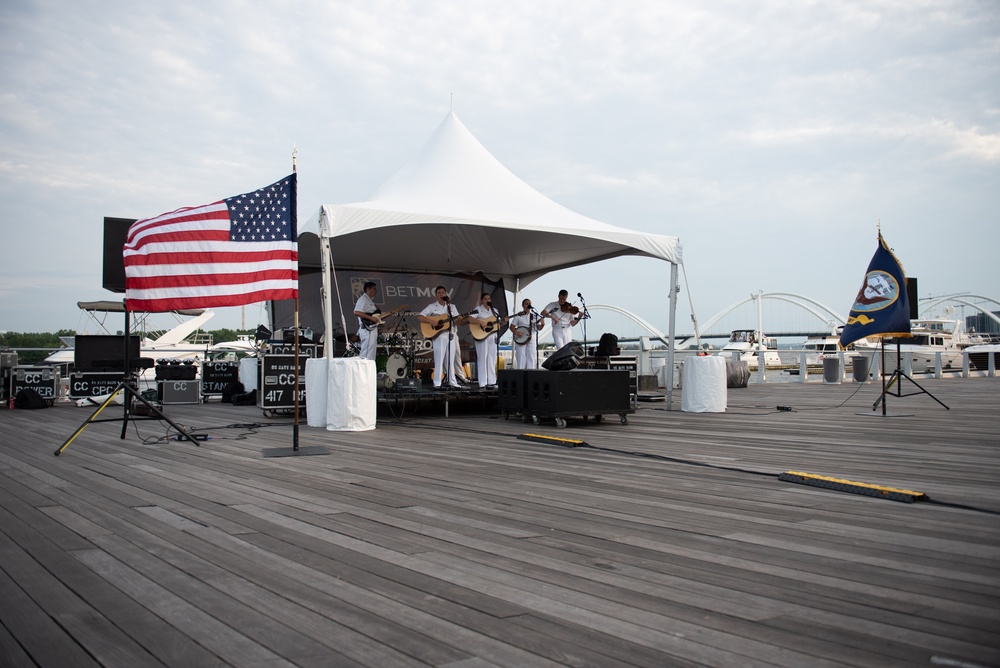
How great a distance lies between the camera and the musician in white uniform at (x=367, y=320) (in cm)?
1003

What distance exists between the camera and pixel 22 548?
2.80 m

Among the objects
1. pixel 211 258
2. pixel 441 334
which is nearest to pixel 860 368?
pixel 441 334

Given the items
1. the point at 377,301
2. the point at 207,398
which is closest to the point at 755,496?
the point at 377,301

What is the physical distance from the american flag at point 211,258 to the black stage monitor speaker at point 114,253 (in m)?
2.15

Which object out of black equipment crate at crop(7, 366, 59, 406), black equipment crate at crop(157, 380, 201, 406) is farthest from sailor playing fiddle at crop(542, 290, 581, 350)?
black equipment crate at crop(7, 366, 59, 406)

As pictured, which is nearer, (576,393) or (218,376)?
(576,393)

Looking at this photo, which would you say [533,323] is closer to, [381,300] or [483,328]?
[483,328]

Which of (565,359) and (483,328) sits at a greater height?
(483,328)

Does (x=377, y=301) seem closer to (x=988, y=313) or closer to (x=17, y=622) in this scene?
(x=17, y=622)

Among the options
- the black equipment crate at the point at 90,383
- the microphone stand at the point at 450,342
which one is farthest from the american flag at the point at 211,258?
→ the black equipment crate at the point at 90,383

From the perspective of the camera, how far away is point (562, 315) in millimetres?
11094

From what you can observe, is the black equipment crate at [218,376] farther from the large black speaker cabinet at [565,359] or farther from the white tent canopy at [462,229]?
the large black speaker cabinet at [565,359]

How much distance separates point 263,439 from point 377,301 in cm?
638

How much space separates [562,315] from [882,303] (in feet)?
14.4
